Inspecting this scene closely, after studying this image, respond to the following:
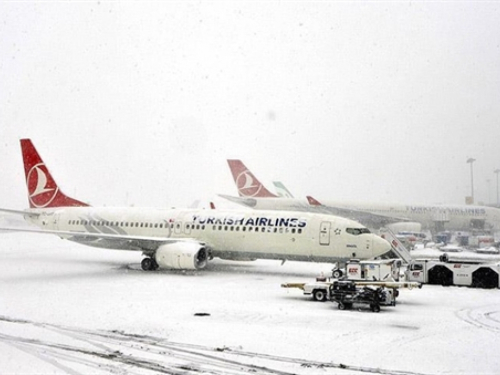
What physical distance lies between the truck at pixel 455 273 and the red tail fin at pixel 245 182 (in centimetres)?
3250

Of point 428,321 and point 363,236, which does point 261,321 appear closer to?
point 428,321

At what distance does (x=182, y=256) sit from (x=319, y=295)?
8600 mm

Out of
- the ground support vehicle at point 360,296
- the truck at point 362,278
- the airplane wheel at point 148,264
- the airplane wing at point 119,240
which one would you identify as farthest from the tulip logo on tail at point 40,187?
the ground support vehicle at point 360,296

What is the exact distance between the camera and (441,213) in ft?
183

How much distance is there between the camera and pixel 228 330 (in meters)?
13.0

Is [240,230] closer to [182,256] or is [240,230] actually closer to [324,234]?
[182,256]

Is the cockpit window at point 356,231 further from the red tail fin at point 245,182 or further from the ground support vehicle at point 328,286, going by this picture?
the red tail fin at point 245,182

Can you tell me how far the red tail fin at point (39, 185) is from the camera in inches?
1286

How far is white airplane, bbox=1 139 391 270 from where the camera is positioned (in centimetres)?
2367

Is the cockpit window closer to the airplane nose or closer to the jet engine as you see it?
the airplane nose

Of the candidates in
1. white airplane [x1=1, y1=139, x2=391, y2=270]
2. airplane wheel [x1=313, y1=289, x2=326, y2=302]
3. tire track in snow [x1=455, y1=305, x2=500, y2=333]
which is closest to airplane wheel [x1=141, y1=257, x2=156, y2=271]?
white airplane [x1=1, y1=139, x2=391, y2=270]

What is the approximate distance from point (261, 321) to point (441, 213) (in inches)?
1819

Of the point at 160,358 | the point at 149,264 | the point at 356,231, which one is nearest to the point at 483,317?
the point at 356,231

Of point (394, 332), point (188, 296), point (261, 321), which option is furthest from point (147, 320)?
point (394, 332)
